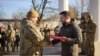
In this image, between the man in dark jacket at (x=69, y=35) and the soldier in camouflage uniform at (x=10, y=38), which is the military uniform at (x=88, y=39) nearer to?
the man in dark jacket at (x=69, y=35)

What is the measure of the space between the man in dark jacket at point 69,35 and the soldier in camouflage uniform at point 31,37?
1.70 feet

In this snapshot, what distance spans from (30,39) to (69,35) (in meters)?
0.84

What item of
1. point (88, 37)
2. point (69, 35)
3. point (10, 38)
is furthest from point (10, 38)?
point (69, 35)

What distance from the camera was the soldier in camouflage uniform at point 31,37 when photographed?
6387 millimetres

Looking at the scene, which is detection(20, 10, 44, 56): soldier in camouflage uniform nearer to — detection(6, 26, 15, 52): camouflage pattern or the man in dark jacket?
the man in dark jacket

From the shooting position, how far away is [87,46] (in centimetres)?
1293

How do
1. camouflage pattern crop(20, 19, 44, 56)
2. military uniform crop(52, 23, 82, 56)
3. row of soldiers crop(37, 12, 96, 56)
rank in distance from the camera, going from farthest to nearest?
1. row of soldiers crop(37, 12, 96, 56)
2. military uniform crop(52, 23, 82, 56)
3. camouflage pattern crop(20, 19, 44, 56)

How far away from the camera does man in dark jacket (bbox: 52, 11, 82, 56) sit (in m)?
6.75

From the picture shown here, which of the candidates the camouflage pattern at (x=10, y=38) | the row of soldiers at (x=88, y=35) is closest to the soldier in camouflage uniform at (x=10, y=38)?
the camouflage pattern at (x=10, y=38)

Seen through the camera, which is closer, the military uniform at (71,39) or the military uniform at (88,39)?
the military uniform at (71,39)

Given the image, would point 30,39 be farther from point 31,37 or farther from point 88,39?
point 88,39

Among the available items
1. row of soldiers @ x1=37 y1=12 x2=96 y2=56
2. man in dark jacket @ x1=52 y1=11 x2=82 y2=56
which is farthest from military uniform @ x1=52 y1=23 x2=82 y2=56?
row of soldiers @ x1=37 y1=12 x2=96 y2=56

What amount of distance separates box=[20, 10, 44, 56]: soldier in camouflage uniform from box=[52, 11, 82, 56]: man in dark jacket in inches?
20.5

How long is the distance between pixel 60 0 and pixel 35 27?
8.96 metres
